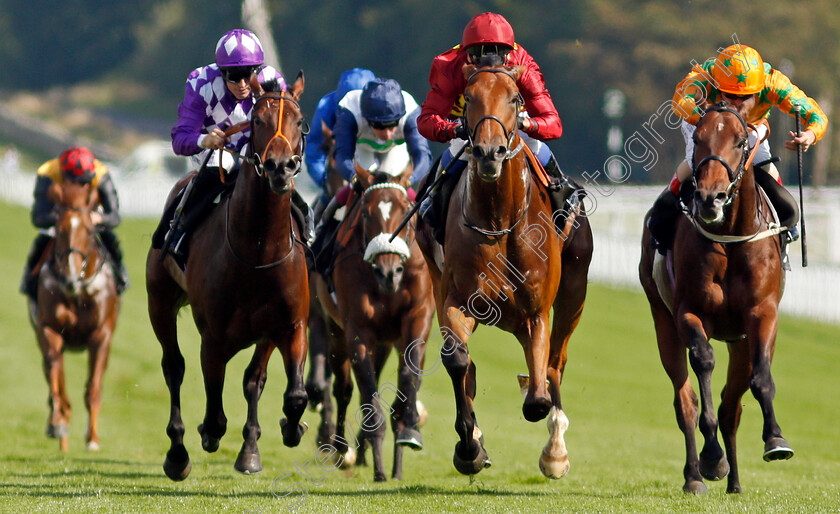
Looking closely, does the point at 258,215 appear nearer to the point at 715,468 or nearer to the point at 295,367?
the point at 295,367

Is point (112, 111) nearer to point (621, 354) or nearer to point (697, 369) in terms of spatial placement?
point (621, 354)

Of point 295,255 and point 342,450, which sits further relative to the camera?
point 342,450

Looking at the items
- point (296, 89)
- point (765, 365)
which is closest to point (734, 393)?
point (765, 365)

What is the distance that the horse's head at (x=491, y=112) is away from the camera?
6082mm

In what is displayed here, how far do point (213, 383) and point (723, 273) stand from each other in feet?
9.77

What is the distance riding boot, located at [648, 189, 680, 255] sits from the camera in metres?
7.66

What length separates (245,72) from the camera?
7.52 m

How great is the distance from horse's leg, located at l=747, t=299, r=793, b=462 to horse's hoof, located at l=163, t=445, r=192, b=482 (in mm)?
3420

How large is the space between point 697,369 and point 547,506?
1.12 meters

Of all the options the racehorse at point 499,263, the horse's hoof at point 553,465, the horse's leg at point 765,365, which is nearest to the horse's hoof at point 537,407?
the racehorse at point 499,263

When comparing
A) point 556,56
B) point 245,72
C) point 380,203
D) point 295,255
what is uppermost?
point 556,56

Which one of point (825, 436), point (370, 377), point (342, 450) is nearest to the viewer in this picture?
point (370, 377)

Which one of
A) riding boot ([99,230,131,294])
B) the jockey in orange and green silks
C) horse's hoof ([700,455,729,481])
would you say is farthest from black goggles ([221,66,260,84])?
riding boot ([99,230,131,294])

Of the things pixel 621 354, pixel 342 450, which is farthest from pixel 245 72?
pixel 621 354
